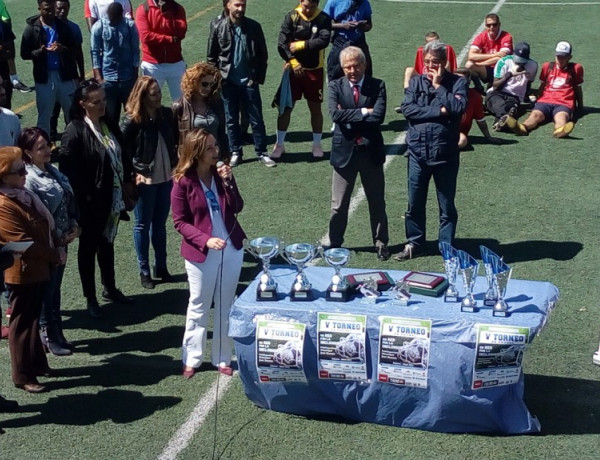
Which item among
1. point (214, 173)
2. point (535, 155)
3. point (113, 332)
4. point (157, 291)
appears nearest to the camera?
point (214, 173)

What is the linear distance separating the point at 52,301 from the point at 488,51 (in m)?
9.01

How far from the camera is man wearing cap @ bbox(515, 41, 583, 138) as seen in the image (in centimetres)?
1344

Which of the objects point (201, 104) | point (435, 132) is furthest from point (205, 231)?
point (435, 132)

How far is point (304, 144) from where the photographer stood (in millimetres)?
13273

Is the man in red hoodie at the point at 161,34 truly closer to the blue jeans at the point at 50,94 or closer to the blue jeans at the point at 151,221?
the blue jeans at the point at 50,94

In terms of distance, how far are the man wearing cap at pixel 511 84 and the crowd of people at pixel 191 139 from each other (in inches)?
1.0

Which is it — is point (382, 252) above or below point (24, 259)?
below

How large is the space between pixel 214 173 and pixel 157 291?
2070 millimetres

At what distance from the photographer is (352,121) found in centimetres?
931

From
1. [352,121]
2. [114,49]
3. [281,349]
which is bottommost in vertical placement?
[281,349]

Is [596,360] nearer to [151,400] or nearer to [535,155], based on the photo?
[151,400]

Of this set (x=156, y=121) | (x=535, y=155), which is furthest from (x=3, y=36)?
(x=535, y=155)

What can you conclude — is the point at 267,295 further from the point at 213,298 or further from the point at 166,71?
the point at 166,71

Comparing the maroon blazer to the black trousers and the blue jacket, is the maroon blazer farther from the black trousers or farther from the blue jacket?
the blue jacket
